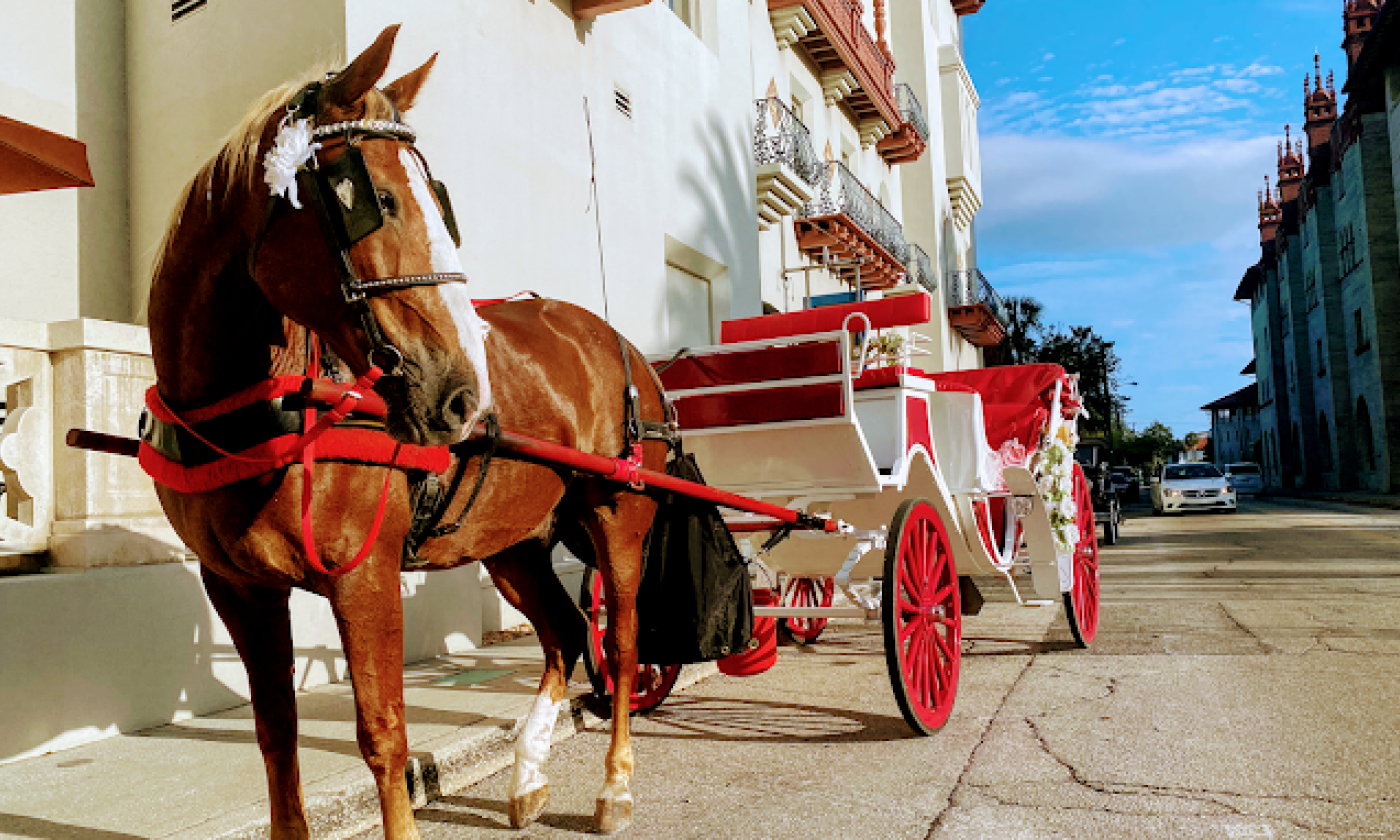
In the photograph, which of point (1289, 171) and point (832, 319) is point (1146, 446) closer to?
point (1289, 171)

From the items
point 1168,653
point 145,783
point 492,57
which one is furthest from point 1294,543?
point 145,783

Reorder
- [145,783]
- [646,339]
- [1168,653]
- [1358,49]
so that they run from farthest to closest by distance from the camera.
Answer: [1358,49] → [646,339] → [1168,653] → [145,783]

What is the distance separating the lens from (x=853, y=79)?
1959cm

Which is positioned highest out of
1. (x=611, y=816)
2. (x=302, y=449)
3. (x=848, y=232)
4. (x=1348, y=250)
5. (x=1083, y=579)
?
(x=1348, y=250)

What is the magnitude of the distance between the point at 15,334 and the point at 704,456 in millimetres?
3609

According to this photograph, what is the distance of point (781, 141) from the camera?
14.5 meters

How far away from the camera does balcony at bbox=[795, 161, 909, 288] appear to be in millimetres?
17141

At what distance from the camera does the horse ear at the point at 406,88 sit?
273 centimetres

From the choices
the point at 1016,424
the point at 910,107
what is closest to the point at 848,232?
the point at 910,107

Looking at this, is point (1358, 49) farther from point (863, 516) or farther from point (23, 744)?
point (23, 744)

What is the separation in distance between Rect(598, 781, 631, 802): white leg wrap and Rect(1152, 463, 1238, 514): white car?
28235 millimetres

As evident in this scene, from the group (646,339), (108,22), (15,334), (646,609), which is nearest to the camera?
(646,609)

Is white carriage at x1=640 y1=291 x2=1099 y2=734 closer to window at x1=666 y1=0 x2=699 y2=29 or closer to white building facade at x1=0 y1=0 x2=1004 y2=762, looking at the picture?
white building facade at x1=0 y1=0 x2=1004 y2=762

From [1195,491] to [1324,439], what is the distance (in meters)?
27.4
